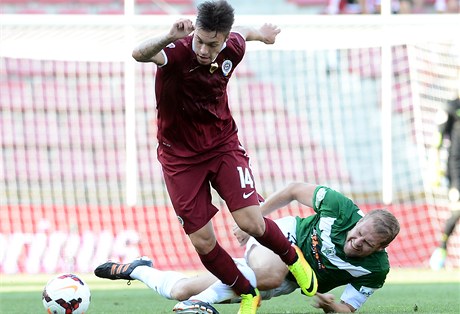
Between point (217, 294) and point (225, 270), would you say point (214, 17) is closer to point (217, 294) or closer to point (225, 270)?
point (225, 270)

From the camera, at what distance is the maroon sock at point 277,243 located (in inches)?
218

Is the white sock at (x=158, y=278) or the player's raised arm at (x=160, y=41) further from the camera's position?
the white sock at (x=158, y=278)

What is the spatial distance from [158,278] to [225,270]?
826 mm

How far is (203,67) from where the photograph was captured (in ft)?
17.9

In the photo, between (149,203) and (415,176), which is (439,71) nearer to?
(415,176)

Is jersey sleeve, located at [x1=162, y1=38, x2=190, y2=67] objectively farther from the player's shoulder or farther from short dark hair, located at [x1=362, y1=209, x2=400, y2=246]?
short dark hair, located at [x1=362, y1=209, x2=400, y2=246]

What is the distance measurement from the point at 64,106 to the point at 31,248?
3.12m

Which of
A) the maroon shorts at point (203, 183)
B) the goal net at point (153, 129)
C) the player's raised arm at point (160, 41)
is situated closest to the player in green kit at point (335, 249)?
the maroon shorts at point (203, 183)

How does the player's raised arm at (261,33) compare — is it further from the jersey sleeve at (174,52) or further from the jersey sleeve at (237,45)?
the jersey sleeve at (174,52)

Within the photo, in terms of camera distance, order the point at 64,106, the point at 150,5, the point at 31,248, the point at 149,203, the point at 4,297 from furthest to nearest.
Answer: the point at 150,5
the point at 64,106
the point at 149,203
the point at 31,248
the point at 4,297

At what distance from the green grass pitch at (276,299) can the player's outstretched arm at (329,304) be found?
0.36 metres

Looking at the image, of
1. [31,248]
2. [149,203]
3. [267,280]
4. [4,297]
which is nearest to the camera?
[267,280]

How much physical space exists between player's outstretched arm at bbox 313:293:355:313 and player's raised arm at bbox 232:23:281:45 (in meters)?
1.72

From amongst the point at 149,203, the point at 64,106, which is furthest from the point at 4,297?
the point at 64,106
